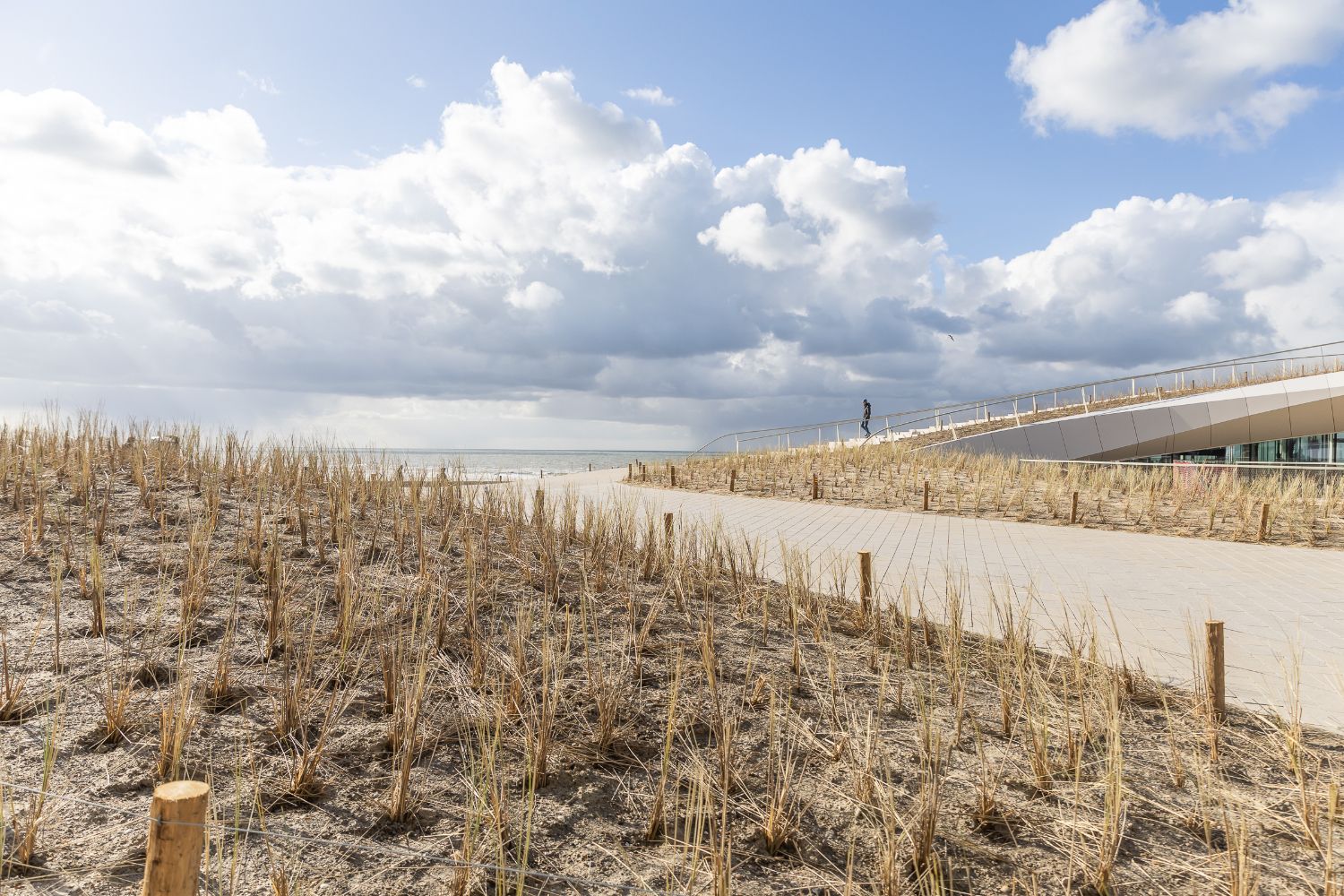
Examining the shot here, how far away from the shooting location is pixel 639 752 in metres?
3.48

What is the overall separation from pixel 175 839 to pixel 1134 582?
28.4 ft

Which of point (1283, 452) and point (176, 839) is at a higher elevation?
point (1283, 452)

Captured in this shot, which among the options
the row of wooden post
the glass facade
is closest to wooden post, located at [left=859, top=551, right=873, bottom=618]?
the row of wooden post

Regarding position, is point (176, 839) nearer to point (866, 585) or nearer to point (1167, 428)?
point (866, 585)

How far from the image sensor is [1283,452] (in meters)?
31.5

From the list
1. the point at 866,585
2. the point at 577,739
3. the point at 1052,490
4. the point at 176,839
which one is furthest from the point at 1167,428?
the point at 176,839

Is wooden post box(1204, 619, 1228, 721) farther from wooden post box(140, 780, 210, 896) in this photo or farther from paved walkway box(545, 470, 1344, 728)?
wooden post box(140, 780, 210, 896)

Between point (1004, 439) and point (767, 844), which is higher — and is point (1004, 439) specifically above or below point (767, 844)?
above

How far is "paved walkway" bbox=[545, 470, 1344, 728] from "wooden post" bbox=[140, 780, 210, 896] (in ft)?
11.8

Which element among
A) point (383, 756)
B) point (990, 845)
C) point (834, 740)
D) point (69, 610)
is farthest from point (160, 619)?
point (990, 845)

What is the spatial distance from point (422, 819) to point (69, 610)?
334 cm

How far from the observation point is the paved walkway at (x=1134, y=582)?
15.9 feet

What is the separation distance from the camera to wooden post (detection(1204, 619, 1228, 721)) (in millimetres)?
3744

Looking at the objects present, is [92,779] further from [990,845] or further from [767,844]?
[990,845]
